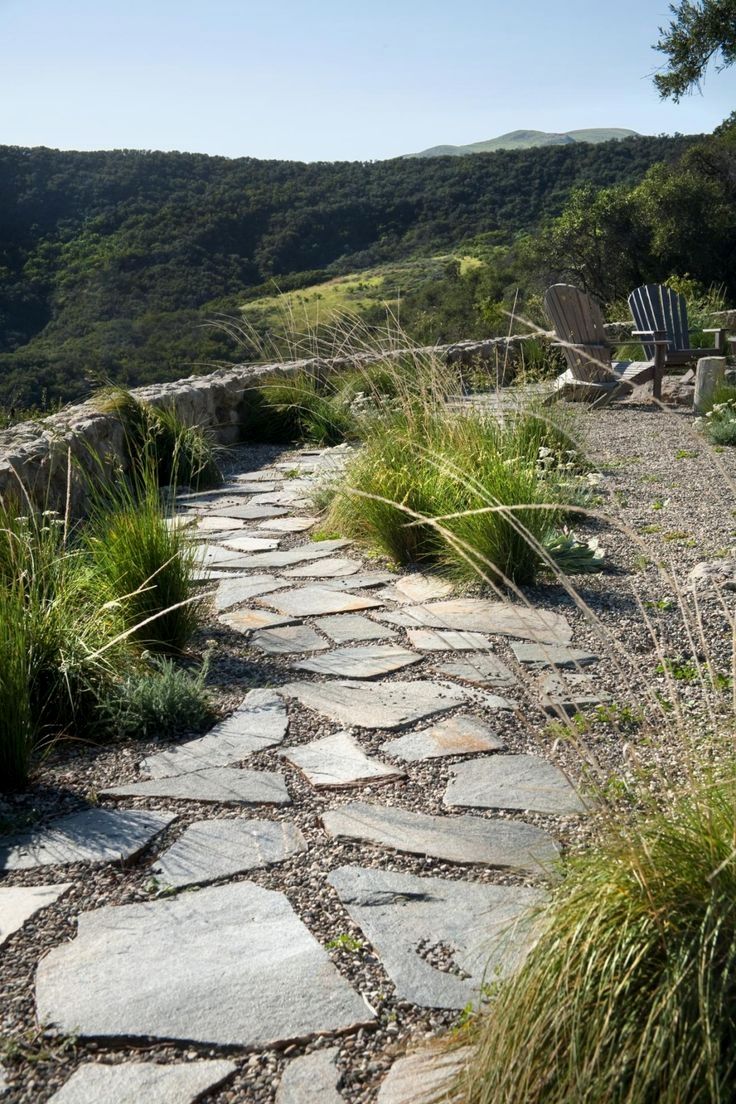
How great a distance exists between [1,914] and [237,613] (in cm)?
183

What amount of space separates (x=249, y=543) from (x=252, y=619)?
3.85 feet

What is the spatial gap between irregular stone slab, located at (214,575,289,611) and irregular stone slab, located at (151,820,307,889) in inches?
62.1

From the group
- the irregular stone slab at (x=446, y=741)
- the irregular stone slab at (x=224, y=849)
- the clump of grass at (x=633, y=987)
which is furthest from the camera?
the irregular stone slab at (x=446, y=741)

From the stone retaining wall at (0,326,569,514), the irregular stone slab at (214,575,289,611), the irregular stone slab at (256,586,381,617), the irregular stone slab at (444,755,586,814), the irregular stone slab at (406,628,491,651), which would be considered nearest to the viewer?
the irregular stone slab at (444,755,586,814)

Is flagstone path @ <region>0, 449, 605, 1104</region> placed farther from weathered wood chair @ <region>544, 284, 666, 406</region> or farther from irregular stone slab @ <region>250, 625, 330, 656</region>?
weathered wood chair @ <region>544, 284, 666, 406</region>

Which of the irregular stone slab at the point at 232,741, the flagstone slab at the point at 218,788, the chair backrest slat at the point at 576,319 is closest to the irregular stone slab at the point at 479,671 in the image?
the irregular stone slab at the point at 232,741

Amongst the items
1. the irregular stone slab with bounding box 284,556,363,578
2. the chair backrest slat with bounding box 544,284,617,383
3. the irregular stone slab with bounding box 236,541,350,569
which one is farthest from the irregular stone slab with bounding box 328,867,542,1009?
the chair backrest slat with bounding box 544,284,617,383

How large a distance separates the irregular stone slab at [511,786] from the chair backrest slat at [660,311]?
7.37m

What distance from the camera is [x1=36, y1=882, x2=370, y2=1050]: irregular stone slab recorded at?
1.50 meters

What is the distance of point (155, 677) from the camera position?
274 cm

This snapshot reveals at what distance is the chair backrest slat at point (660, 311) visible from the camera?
29.8 ft

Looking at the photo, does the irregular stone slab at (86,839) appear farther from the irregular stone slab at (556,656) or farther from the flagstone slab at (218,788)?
the irregular stone slab at (556,656)

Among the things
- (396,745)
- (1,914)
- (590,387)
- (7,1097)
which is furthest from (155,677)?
(590,387)

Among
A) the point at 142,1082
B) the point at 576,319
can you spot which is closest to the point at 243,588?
the point at 142,1082
